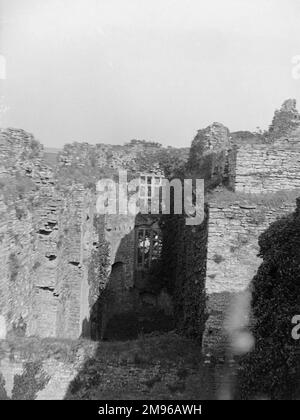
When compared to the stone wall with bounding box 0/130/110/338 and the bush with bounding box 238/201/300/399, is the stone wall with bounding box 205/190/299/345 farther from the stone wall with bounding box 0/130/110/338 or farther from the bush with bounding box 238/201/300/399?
the stone wall with bounding box 0/130/110/338

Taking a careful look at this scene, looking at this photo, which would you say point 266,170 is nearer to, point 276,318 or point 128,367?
point 276,318

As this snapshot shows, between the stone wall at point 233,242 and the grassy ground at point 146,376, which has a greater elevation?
the stone wall at point 233,242

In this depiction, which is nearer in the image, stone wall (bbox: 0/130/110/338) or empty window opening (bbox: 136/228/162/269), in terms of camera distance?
stone wall (bbox: 0/130/110/338)

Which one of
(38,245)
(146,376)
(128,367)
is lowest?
(146,376)

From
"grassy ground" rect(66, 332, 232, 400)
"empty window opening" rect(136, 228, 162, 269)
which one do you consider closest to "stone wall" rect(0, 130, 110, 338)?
"grassy ground" rect(66, 332, 232, 400)

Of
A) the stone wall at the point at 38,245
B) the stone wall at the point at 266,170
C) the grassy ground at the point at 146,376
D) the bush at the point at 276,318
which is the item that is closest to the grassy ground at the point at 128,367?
the grassy ground at the point at 146,376

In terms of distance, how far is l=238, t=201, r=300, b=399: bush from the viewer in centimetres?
743

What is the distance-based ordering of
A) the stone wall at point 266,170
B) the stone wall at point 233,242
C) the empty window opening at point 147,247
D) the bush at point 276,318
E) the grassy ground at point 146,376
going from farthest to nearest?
the empty window opening at point 147,247, the stone wall at point 266,170, the stone wall at point 233,242, the grassy ground at point 146,376, the bush at point 276,318

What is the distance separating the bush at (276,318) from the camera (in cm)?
743

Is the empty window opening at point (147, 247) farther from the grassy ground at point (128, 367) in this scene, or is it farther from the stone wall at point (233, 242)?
the stone wall at point (233, 242)

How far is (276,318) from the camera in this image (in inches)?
303

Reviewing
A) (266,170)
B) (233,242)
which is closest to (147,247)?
(266,170)

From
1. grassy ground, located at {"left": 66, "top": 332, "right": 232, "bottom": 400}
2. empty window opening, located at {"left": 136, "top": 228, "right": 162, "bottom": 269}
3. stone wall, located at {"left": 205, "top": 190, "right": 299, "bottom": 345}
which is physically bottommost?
grassy ground, located at {"left": 66, "top": 332, "right": 232, "bottom": 400}
